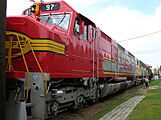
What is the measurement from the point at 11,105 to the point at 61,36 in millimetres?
3390

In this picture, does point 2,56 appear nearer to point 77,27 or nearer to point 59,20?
point 59,20

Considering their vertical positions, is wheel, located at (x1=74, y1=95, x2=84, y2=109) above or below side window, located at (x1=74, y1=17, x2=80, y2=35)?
below

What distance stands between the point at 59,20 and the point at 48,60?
86.3 inches

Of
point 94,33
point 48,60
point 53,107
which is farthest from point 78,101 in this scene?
point 94,33

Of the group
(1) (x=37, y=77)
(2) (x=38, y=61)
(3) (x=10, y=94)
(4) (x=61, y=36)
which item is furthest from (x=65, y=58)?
(3) (x=10, y=94)

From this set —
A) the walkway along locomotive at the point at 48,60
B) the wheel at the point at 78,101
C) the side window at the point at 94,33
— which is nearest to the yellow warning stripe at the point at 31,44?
the walkway along locomotive at the point at 48,60

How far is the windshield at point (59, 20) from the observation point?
10.5m

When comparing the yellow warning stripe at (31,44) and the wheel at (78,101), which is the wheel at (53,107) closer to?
the yellow warning stripe at (31,44)

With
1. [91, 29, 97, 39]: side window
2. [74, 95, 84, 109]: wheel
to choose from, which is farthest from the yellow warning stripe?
[91, 29, 97, 39]: side window

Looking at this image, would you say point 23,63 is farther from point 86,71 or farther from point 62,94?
point 86,71

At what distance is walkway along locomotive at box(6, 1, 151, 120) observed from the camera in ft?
25.1

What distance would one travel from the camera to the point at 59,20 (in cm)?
1060

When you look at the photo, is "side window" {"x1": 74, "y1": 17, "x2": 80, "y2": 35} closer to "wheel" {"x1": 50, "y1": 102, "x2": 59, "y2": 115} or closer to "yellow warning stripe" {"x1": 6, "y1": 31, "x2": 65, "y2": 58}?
"yellow warning stripe" {"x1": 6, "y1": 31, "x2": 65, "y2": 58}

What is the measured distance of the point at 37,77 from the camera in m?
7.99
